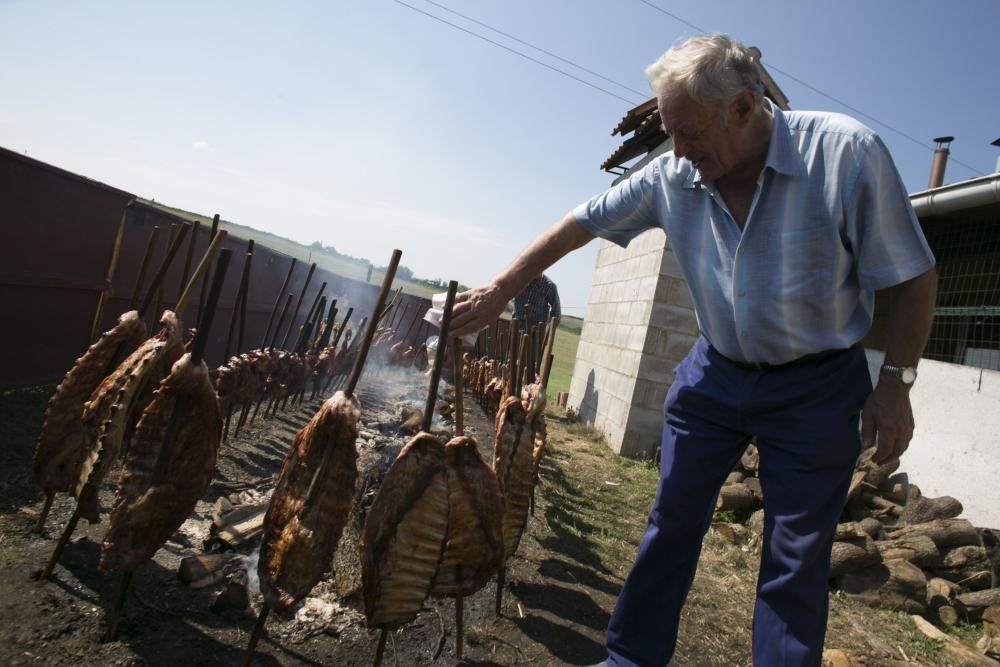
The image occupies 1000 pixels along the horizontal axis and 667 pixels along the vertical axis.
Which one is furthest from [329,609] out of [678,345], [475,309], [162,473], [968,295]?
[968,295]

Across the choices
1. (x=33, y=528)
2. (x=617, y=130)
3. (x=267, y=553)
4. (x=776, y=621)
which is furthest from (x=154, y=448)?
(x=617, y=130)

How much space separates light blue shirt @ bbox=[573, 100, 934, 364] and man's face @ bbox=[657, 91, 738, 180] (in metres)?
0.14

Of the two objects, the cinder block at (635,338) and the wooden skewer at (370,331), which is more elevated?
the cinder block at (635,338)

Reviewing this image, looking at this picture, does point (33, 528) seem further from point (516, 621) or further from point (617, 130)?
point (617, 130)

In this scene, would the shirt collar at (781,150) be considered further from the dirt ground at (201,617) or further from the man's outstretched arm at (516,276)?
the dirt ground at (201,617)

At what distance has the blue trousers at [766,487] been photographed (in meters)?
2.02

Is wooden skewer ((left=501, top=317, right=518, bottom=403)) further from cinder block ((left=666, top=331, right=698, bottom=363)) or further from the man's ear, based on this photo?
cinder block ((left=666, top=331, right=698, bottom=363))

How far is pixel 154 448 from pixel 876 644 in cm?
453

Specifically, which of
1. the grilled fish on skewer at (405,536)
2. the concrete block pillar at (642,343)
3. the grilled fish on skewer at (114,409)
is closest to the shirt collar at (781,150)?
the grilled fish on skewer at (405,536)

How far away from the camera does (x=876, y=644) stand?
3.72 meters

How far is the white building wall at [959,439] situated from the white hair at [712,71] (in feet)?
17.4

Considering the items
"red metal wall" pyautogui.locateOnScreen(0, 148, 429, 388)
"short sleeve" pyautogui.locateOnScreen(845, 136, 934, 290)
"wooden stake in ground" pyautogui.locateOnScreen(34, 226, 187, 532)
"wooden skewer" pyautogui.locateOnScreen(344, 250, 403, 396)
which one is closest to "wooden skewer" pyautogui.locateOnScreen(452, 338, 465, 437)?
"wooden skewer" pyautogui.locateOnScreen(344, 250, 403, 396)

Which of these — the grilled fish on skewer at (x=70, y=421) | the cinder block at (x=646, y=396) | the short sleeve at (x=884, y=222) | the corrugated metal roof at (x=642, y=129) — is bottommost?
the grilled fish on skewer at (x=70, y=421)

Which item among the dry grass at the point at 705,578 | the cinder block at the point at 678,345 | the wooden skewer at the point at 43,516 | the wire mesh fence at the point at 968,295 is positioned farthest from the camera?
the cinder block at the point at 678,345
